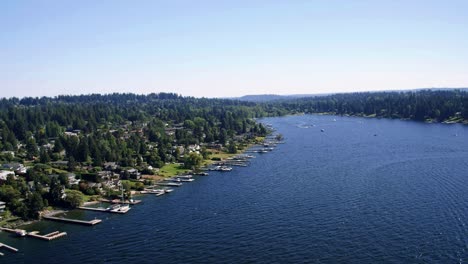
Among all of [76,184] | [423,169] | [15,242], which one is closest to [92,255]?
[15,242]

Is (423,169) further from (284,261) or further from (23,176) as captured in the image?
(23,176)

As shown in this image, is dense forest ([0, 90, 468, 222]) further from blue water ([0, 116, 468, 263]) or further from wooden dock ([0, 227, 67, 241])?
blue water ([0, 116, 468, 263])

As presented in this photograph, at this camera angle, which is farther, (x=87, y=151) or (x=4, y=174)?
(x=87, y=151)

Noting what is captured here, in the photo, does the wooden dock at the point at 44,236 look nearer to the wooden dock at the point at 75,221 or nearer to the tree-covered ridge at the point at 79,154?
the wooden dock at the point at 75,221

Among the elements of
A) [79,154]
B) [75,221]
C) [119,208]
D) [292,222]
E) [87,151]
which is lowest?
[292,222]

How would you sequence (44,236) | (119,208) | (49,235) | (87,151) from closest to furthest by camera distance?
1. (44,236)
2. (49,235)
3. (119,208)
4. (87,151)

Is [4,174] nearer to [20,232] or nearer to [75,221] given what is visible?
[75,221]

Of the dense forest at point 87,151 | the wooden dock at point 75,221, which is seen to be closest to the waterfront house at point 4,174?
the dense forest at point 87,151

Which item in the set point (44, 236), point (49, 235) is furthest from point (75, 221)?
point (44, 236)
